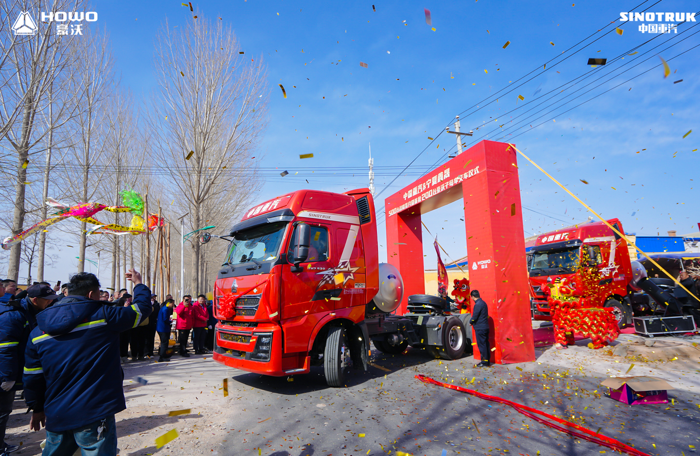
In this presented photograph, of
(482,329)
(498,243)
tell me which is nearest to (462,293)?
(482,329)

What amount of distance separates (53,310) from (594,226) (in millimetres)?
14531

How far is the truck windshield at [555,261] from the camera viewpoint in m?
12.3

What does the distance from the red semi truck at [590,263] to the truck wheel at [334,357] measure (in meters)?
8.48

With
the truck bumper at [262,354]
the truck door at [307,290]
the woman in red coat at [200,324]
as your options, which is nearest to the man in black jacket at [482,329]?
the truck door at [307,290]

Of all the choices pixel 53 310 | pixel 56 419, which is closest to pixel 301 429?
pixel 56 419

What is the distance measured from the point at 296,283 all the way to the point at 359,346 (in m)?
1.92

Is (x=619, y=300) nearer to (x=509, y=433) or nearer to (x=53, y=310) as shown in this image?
(x=509, y=433)

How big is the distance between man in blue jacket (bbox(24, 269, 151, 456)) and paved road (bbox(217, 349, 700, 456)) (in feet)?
5.58

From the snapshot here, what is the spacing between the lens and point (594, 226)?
41.6 feet

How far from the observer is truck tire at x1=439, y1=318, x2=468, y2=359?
851 cm

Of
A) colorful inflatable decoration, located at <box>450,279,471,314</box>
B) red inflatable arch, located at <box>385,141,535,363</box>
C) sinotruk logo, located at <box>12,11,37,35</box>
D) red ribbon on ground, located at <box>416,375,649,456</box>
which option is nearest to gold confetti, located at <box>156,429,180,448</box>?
red ribbon on ground, located at <box>416,375,649,456</box>

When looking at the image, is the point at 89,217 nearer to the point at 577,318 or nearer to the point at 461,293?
the point at 461,293

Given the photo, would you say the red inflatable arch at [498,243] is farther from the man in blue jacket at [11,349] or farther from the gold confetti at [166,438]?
the man in blue jacket at [11,349]

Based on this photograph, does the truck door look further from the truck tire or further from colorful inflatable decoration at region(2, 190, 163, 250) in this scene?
colorful inflatable decoration at region(2, 190, 163, 250)
